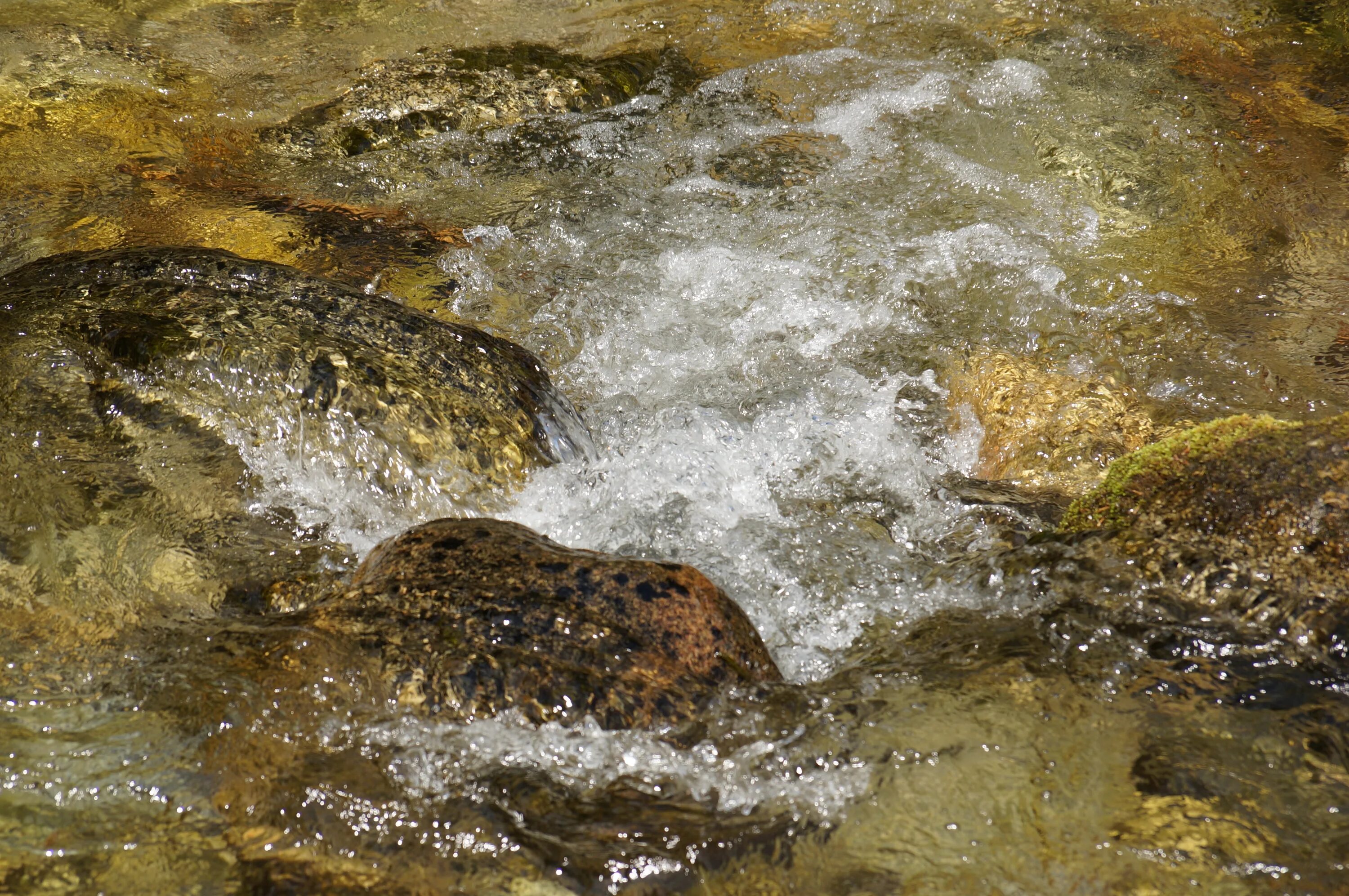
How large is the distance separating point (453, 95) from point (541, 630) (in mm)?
4354

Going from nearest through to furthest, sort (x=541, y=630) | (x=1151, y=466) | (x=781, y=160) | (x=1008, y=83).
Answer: (x=541, y=630), (x=1151, y=466), (x=781, y=160), (x=1008, y=83)

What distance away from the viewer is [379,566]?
114 inches

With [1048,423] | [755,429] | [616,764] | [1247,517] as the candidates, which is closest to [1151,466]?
[1247,517]

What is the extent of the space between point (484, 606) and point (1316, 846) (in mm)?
1973

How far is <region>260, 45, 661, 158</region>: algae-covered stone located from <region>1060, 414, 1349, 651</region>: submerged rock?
14.3 ft

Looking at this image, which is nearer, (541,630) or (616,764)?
(616,764)

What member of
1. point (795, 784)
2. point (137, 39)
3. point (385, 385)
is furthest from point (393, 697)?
point (137, 39)

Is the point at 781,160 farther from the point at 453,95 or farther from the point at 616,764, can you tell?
the point at 616,764

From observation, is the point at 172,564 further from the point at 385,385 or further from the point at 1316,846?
the point at 1316,846

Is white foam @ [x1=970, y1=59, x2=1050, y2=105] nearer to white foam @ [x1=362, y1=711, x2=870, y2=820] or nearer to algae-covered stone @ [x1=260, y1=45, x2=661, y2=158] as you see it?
algae-covered stone @ [x1=260, y1=45, x2=661, y2=158]

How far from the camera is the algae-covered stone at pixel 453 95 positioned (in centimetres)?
566

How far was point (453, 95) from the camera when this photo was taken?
5918mm

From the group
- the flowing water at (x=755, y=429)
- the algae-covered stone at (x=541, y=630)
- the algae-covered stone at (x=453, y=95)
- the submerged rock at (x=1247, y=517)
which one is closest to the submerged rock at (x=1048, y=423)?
the flowing water at (x=755, y=429)

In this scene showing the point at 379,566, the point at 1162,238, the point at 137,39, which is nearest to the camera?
the point at 379,566
